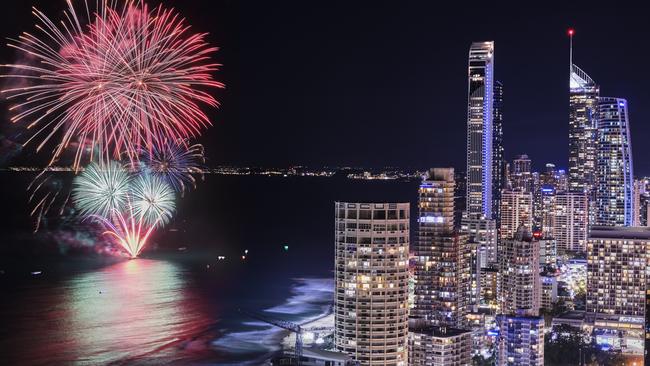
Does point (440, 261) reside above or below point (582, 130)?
below

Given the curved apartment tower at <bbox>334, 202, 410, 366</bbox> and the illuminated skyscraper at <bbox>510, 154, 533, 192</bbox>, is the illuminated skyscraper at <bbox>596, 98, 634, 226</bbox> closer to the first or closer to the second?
the illuminated skyscraper at <bbox>510, 154, 533, 192</bbox>

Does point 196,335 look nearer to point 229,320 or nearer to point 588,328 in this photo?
point 229,320

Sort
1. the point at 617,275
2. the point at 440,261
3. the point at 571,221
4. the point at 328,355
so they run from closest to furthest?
the point at 328,355 → the point at 440,261 → the point at 617,275 → the point at 571,221

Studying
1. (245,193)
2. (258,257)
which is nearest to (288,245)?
(258,257)

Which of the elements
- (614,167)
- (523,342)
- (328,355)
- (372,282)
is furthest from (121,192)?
(614,167)

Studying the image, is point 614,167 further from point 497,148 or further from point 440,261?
point 440,261

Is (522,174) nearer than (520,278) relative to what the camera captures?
Answer: No

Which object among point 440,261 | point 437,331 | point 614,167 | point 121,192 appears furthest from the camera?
point 614,167
